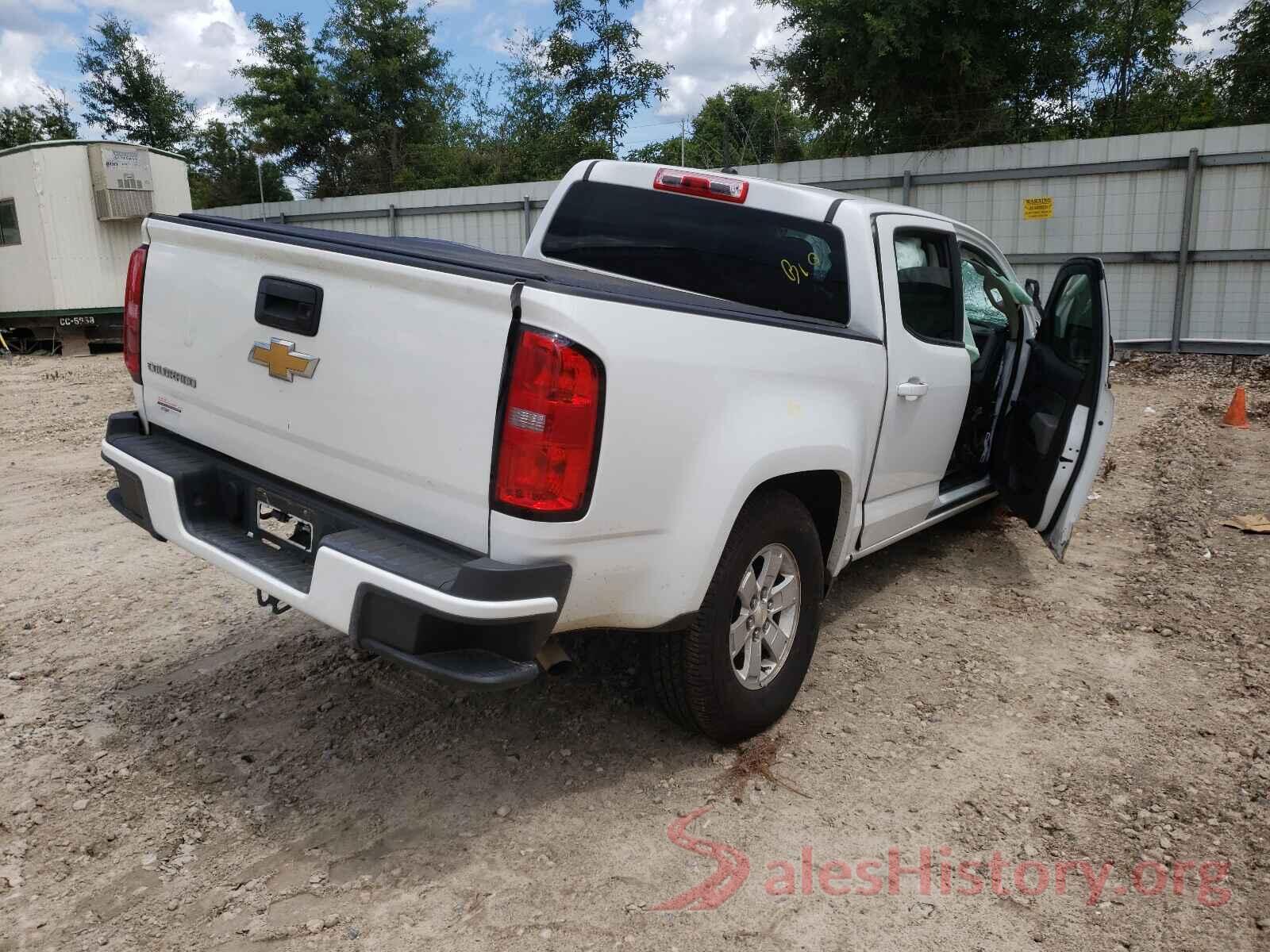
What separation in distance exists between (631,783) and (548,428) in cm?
130

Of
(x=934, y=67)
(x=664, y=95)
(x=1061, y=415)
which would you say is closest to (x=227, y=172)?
(x=664, y=95)

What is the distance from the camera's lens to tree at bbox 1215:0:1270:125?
620 inches

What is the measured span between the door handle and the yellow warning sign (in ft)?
31.8

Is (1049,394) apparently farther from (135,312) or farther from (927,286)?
(135,312)

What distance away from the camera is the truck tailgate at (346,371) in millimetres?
2430

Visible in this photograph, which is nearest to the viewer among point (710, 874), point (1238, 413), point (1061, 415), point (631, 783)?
point (710, 874)

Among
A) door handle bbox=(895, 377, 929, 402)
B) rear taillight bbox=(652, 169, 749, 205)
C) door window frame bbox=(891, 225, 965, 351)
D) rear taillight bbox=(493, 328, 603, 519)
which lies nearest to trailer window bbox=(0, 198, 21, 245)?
rear taillight bbox=(652, 169, 749, 205)

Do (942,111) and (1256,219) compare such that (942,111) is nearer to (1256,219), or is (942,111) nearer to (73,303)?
(1256,219)

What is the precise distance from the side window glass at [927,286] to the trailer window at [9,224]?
16.0 m

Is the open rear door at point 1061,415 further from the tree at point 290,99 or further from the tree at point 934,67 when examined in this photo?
the tree at point 290,99

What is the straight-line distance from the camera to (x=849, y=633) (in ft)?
13.9

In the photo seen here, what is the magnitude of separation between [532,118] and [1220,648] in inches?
936

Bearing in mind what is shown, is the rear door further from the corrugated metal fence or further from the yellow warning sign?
the yellow warning sign

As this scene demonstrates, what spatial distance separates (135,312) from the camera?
3379 millimetres
